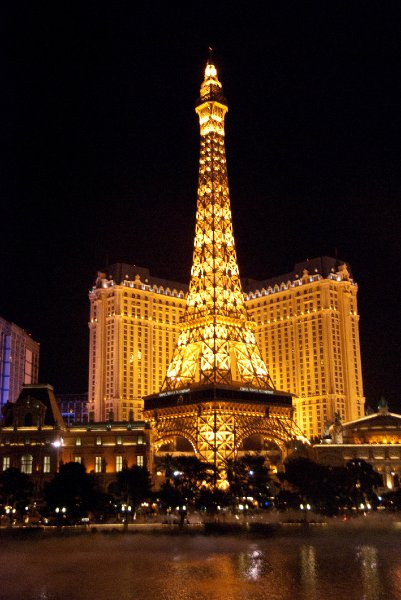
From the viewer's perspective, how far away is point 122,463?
120812 mm

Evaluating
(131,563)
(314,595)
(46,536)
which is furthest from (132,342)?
(314,595)

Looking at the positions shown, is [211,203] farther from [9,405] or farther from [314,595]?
[314,595]

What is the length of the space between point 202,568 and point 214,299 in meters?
83.1

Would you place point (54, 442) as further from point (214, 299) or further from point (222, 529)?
point (222, 529)

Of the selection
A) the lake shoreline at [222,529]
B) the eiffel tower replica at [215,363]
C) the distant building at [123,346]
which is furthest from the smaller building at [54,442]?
the distant building at [123,346]

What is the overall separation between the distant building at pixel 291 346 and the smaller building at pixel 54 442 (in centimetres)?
5901

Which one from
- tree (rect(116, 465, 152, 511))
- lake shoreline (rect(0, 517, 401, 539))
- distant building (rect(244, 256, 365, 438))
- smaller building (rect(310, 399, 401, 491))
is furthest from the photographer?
distant building (rect(244, 256, 365, 438))

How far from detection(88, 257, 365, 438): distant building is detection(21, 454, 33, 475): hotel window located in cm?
6452

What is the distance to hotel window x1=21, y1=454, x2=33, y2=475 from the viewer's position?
117 metres

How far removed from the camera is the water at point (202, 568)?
43350 millimetres

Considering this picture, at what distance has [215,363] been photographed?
421 feet

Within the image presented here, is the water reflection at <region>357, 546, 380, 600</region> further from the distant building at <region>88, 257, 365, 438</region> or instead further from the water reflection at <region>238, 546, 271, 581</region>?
the distant building at <region>88, 257, 365, 438</region>

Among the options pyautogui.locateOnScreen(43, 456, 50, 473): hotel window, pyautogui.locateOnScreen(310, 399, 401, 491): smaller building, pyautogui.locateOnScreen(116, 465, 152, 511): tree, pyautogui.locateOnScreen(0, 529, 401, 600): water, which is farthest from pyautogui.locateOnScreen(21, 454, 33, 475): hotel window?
pyautogui.locateOnScreen(310, 399, 401, 491): smaller building

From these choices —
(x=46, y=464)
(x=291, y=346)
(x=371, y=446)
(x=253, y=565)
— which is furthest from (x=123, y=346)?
(x=253, y=565)
